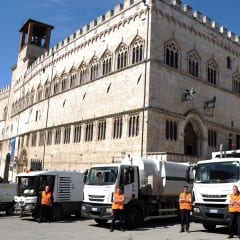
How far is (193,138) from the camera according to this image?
27203 mm

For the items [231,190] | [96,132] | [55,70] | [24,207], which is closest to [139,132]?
[96,132]

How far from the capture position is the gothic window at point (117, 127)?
25.4 meters

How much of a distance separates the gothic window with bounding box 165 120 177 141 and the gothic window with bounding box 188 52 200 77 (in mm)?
4655

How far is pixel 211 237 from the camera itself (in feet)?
36.2

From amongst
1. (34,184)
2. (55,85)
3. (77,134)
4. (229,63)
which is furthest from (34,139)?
(34,184)

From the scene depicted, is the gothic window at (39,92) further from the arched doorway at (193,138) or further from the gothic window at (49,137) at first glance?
the arched doorway at (193,138)

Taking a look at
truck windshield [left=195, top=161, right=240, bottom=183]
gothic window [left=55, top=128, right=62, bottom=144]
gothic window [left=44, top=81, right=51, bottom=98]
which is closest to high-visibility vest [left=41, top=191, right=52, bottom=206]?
truck windshield [left=195, top=161, right=240, bottom=183]

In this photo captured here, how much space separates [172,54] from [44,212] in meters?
15.6

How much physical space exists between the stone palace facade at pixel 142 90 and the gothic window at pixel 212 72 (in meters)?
0.08

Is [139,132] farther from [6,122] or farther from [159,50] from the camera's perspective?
[6,122]

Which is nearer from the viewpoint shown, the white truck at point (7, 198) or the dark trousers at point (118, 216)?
the dark trousers at point (118, 216)

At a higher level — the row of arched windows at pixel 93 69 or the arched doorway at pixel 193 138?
the row of arched windows at pixel 93 69

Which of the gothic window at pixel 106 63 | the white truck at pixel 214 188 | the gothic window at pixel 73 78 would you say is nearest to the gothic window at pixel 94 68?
the gothic window at pixel 106 63

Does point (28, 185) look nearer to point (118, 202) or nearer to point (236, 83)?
point (118, 202)
